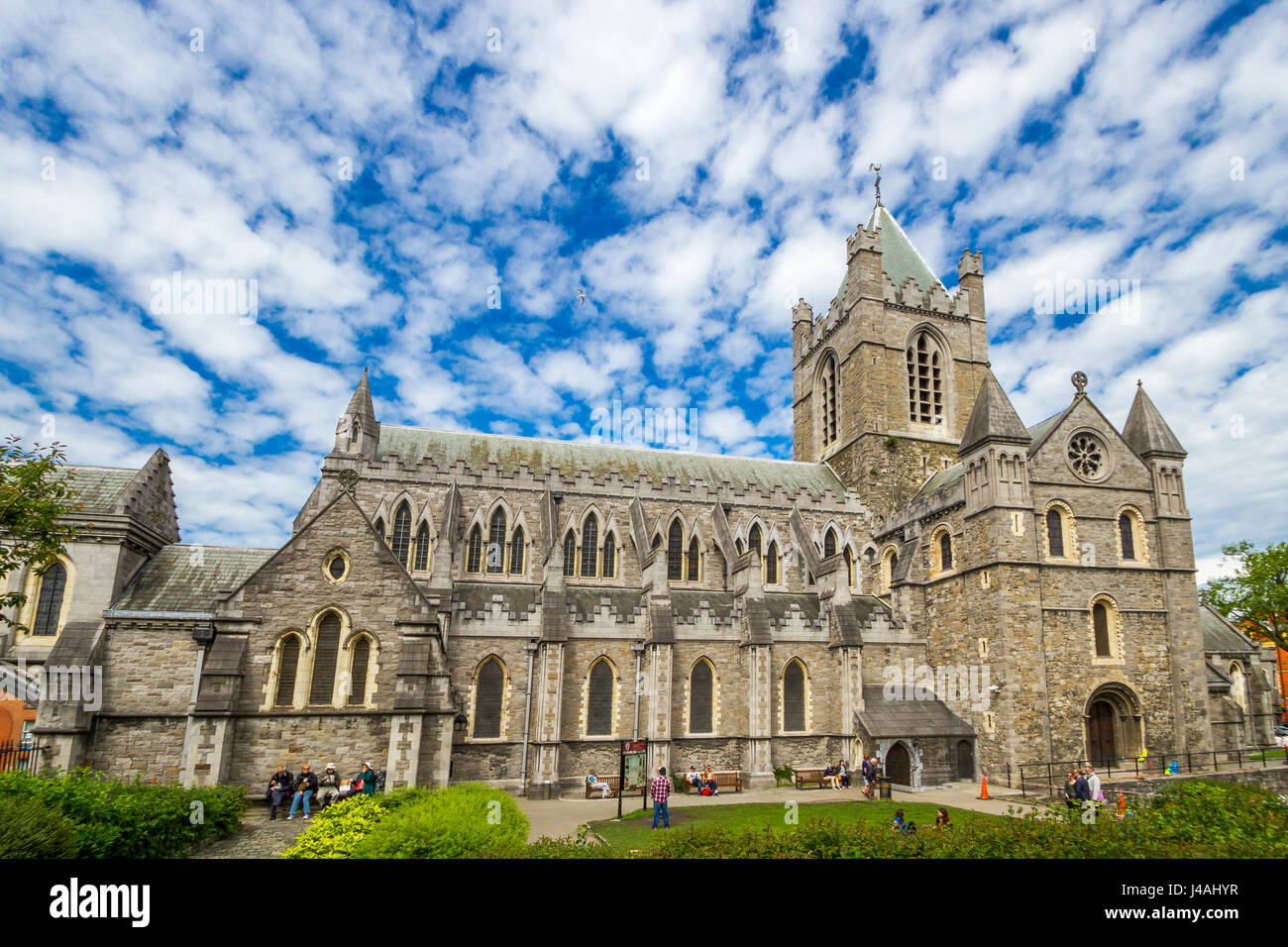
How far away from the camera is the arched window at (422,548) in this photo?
29.5 meters

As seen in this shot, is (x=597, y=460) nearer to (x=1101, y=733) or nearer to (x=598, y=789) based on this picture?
(x=598, y=789)

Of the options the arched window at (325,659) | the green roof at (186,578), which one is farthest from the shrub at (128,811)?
the green roof at (186,578)

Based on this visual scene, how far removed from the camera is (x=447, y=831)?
34.2ft

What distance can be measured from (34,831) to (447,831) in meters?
5.51

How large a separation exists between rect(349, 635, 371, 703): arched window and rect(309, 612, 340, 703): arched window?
17.5 inches

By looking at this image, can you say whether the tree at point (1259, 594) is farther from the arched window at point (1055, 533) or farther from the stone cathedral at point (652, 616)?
the arched window at point (1055, 533)

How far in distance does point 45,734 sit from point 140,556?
604 centimetres

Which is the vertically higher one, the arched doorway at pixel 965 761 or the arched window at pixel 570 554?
the arched window at pixel 570 554

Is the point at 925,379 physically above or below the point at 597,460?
above

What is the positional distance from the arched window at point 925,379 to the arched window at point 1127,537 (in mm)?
12277

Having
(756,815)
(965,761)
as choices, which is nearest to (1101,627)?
(965,761)

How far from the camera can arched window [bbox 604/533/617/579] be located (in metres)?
31.4
